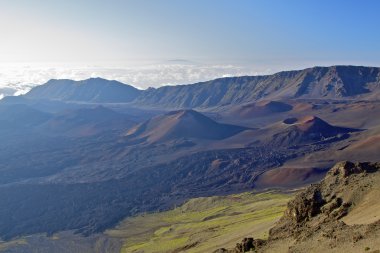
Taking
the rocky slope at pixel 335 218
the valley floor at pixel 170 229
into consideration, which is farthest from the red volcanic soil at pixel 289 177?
the rocky slope at pixel 335 218

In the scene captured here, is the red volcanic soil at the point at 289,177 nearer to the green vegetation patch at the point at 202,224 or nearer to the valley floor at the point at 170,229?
the green vegetation patch at the point at 202,224

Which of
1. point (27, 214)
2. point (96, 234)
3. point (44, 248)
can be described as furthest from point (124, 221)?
point (27, 214)

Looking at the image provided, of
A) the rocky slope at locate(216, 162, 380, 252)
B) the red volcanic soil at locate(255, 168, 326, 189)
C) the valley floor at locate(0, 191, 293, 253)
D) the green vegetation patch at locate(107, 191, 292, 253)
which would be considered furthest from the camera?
the red volcanic soil at locate(255, 168, 326, 189)

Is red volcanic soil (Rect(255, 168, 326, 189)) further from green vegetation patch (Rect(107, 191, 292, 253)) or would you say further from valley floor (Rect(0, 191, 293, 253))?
valley floor (Rect(0, 191, 293, 253))

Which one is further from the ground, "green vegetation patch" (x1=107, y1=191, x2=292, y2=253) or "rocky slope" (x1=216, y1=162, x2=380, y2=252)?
"rocky slope" (x1=216, y1=162, x2=380, y2=252)

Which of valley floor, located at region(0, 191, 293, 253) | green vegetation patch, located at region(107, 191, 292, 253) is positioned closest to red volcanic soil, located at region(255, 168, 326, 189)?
green vegetation patch, located at region(107, 191, 292, 253)

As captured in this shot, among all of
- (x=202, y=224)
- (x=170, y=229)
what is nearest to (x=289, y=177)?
(x=170, y=229)

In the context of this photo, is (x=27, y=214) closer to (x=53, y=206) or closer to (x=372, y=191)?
(x=53, y=206)
